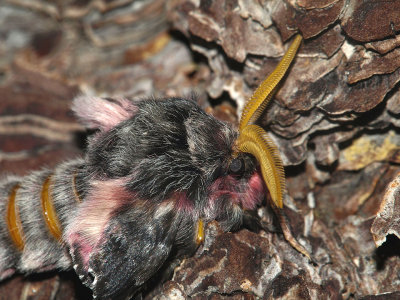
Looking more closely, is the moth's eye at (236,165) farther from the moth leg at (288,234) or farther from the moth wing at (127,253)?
the moth wing at (127,253)

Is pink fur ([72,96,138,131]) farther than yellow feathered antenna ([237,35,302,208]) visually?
Yes

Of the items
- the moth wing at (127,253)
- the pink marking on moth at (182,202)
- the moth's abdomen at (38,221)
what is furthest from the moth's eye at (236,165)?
the moth's abdomen at (38,221)

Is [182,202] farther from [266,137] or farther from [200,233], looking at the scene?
[266,137]

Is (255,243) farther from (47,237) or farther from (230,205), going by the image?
(47,237)

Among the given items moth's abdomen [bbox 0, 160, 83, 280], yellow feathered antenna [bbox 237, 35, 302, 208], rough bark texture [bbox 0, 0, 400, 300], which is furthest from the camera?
moth's abdomen [bbox 0, 160, 83, 280]

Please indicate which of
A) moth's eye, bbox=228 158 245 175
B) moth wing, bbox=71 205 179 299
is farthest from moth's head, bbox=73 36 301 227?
moth wing, bbox=71 205 179 299

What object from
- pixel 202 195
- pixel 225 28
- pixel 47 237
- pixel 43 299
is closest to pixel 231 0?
pixel 225 28

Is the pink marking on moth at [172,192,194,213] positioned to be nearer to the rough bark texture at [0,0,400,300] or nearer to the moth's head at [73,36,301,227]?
the moth's head at [73,36,301,227]
